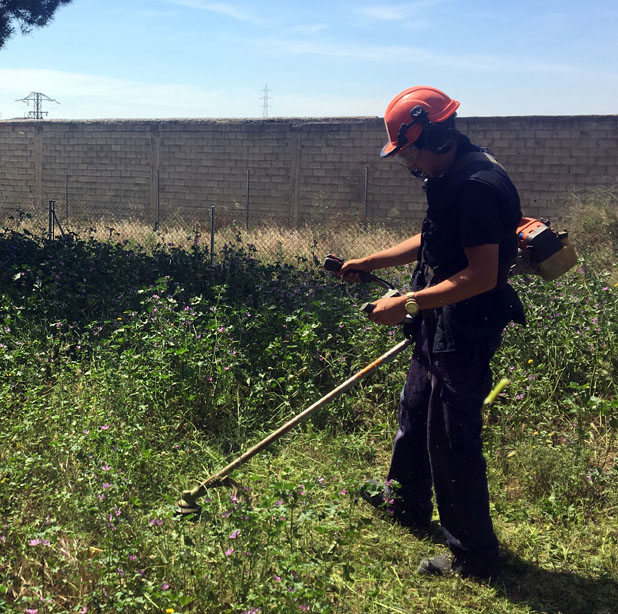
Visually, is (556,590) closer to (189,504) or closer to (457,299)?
(457,299)

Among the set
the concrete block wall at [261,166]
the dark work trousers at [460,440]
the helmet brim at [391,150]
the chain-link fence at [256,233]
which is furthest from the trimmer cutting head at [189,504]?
the concrete block wall at [261,166]

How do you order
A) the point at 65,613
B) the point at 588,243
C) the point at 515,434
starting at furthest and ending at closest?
the point at 588,243 < the point at 515,434 < the point at 65,613

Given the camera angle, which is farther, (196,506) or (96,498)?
(196,506)

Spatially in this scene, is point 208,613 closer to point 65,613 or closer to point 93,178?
point 65,613

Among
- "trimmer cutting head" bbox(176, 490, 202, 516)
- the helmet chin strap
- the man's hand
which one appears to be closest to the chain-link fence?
the helmet chin strap

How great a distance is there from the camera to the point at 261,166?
15.4 metres

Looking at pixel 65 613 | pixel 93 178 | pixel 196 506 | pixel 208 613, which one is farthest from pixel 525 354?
pixel 93 178

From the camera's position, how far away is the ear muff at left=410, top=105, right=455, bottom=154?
8.47 ft

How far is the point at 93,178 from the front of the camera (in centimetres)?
1788

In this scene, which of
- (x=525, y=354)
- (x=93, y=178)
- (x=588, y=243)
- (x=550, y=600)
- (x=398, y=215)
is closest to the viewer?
(x=550, y=600)

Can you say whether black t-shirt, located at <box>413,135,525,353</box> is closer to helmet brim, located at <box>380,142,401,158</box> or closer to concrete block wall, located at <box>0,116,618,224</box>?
helmet brim, located at <box>380,142,401,158</box>

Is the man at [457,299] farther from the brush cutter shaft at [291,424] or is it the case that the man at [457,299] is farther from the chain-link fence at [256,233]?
the chain-link fence at [256,233]

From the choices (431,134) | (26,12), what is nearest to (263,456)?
(431,134)

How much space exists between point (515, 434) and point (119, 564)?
249 cm
